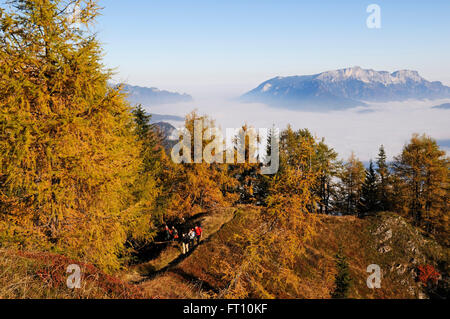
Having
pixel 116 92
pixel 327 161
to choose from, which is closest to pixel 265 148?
pixel 327 161

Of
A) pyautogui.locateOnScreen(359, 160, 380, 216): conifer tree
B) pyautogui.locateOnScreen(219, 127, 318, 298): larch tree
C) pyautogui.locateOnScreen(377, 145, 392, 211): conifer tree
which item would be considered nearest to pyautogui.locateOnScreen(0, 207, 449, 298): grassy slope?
pyautogui.locateOnScreen(219, 127, 318, 298): larch tree

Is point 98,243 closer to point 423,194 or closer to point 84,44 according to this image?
point 84,44

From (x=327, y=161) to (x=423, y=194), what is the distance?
1285 cm

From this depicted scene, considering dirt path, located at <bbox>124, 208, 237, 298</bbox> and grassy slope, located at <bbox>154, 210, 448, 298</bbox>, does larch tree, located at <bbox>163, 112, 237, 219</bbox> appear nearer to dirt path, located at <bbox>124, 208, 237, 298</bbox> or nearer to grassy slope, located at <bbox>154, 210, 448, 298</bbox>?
dirt path, located at <bbox>124, 208, 237, 298</bbox>

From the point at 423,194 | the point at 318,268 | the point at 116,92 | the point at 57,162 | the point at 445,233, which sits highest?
the point at 116,92

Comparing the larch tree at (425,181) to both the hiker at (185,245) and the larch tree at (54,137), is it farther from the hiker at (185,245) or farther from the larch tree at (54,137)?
the larch tree at (54,137)

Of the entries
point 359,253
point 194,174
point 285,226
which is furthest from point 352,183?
point 285,226

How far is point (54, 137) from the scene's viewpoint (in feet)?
27.1

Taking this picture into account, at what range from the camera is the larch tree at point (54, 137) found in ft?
25.2

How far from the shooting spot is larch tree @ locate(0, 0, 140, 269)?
7.70m

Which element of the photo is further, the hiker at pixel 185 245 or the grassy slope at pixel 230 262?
the hiker at pixel 185 245

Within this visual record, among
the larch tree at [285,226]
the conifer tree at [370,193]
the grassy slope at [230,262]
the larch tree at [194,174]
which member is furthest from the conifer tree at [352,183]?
the larch tree at [285,226]

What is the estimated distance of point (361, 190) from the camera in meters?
48.5

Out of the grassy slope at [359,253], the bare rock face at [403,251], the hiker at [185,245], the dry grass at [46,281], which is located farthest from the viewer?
the bare rock face at [403,251]
